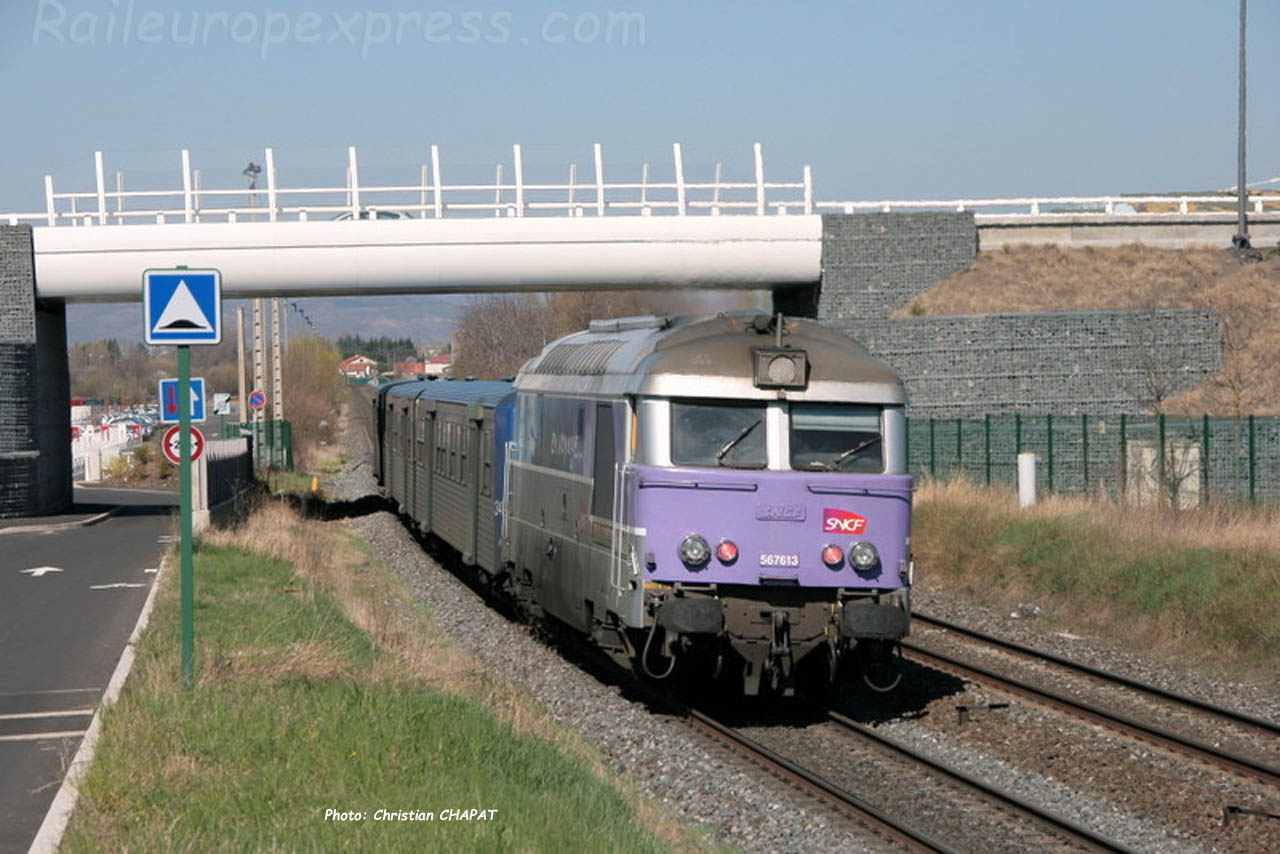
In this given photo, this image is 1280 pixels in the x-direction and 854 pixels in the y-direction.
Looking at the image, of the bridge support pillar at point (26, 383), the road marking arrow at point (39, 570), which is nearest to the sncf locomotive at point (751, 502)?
the road marking arrow at point (39, 570)

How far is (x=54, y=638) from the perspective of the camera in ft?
57.1

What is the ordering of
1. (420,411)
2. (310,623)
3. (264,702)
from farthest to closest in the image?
(420,411) → (310,623) → (264,702)

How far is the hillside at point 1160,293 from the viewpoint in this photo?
114 feet

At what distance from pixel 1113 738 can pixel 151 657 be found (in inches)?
307

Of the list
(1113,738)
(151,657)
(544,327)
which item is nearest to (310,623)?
(151,657)

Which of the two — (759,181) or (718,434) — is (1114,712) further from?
(759,181)

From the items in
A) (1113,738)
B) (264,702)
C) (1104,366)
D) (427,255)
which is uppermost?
(427,255)

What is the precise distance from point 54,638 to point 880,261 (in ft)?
79.7

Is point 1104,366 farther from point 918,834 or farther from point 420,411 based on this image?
point 918,834

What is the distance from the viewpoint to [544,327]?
77625 millimetres

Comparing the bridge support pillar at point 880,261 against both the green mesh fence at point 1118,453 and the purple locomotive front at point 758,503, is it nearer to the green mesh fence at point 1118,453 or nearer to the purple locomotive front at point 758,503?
the green mesh fence at point 1118,453

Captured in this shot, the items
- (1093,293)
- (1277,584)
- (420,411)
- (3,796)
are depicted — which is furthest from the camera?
(1093,293)

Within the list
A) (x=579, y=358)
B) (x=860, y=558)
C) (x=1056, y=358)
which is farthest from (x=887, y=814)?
(x=1056, y=358)

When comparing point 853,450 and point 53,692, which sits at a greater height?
point 853,450
